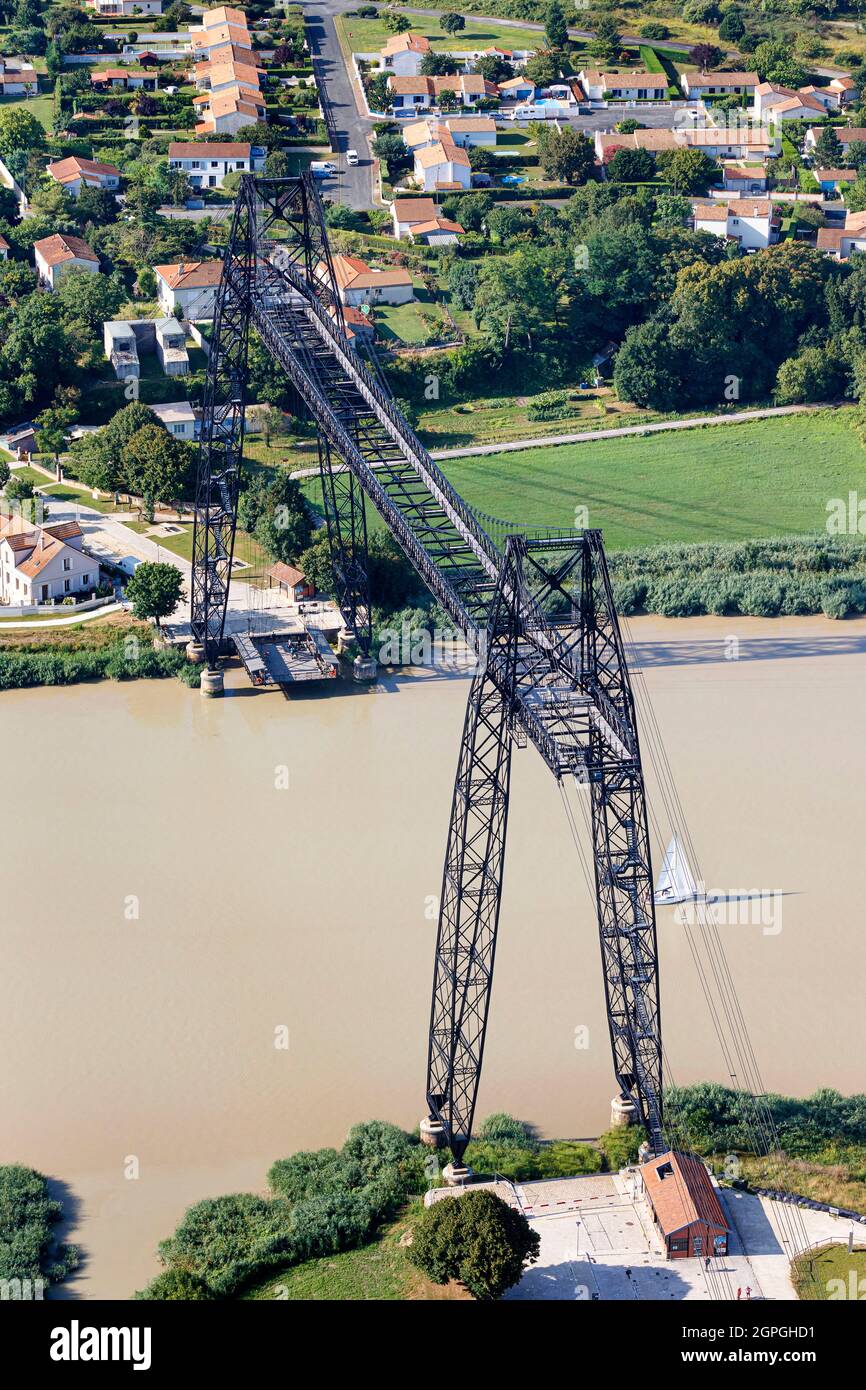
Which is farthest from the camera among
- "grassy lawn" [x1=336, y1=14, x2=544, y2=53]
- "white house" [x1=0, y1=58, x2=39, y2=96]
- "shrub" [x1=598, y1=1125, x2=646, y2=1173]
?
"grassy lawn" [x1=336, y1=14, x2=544, y2=53]

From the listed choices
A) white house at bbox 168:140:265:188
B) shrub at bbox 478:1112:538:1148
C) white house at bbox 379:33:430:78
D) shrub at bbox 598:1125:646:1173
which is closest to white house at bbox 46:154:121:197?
white house at bbox 168:140:265:188

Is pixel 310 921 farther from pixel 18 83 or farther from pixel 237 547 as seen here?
pixel 18 83

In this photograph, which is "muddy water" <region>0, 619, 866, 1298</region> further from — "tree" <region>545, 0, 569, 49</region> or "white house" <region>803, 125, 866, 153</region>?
"tree" <region>545, 0, 569, 49</region>

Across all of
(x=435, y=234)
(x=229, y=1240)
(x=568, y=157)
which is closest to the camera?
(x=229, y=1240)

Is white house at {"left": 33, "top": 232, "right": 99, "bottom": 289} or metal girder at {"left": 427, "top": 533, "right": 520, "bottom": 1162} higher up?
white house at {"left": 33, "top": 232, "right": 99, "bottom": 289}

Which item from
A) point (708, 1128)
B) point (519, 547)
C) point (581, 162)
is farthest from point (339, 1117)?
point (581, 162)

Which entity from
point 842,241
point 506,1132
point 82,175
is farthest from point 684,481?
point 506,1132

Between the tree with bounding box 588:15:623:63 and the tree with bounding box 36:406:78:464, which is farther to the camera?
the tree with bounding box 588:15:623:63

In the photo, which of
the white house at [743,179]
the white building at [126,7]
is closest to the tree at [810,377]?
the white house at [743,179]
